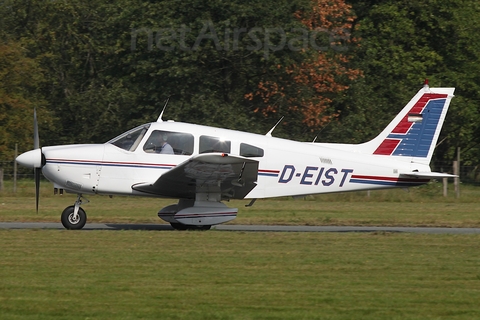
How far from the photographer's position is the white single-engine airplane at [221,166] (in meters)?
14.1

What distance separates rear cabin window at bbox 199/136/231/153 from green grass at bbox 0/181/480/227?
3.16 m

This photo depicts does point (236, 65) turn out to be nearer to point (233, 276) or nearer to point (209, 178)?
point (209, 178)

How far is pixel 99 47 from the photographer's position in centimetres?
3378

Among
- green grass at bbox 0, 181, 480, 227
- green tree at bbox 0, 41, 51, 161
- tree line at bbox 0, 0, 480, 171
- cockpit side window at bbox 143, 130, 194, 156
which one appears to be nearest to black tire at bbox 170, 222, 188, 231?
cockpit side window at bbox 143, 130, 194, 156

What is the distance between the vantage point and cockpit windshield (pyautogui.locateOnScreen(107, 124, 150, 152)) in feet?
46.8

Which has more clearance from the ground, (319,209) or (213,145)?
(213,145)

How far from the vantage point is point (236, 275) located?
9.60 meters

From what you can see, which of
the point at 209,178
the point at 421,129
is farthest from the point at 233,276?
the point at 421,129

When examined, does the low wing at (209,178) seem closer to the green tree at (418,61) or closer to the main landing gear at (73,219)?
the main landing gear at (73,219)

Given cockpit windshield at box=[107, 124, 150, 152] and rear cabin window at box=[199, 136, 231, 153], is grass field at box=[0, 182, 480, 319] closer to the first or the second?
rear cabin window at box=[199, 136, 231, 153]

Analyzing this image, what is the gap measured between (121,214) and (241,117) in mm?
10382

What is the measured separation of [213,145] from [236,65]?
51.0 ft

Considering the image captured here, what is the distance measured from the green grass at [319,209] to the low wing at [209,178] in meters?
2.52

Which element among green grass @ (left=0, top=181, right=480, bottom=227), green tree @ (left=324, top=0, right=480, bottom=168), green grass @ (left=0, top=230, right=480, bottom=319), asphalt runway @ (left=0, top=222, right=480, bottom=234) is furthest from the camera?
green tree @ (left=324, top=0, right=480, bottom=168)
